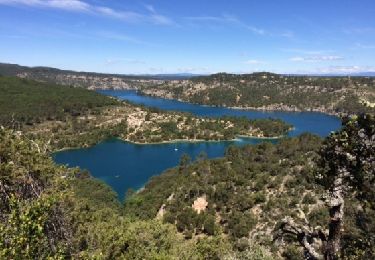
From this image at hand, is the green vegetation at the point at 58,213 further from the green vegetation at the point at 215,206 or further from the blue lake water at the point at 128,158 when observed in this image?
the blue lake water at the point at 128,158

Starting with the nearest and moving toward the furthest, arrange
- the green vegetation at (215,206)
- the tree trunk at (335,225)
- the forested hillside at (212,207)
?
the tree trunk at (335,225), the green vegetation at (215,206), the forested hillside at (212,207)

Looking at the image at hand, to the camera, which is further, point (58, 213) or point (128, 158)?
point (128, 158)

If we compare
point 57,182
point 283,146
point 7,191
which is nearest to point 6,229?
point 7,191

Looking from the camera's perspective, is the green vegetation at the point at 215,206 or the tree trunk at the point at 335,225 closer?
the tree trunk at the point at 335,225

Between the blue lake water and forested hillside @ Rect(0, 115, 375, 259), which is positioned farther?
the blue lake water

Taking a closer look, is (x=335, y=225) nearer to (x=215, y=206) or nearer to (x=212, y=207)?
(x=212, y=207)

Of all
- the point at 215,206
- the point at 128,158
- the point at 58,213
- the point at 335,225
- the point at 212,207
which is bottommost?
the point at 128,158

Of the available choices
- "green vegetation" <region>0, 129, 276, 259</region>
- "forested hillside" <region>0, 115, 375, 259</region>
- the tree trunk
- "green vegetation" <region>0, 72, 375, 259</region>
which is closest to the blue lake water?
"green vegetation" <region>0, 72, 375, 259</region>

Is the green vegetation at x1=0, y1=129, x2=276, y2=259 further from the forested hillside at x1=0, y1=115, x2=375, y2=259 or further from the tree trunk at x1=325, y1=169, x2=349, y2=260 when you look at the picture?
the tree trunk at x1=325, y1=169, x2=349, y2=260

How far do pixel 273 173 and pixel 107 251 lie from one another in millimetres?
59546

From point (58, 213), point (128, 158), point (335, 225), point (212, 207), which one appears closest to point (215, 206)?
point (212, 207)

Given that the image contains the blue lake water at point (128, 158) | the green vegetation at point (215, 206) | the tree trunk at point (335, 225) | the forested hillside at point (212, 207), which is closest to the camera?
the tree trunk at point (335, 225)

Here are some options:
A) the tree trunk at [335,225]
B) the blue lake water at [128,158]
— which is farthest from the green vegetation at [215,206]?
the blue lake water at [128,158]

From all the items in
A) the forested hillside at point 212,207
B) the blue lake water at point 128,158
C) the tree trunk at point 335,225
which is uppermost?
the tree trunk at point 335,225
